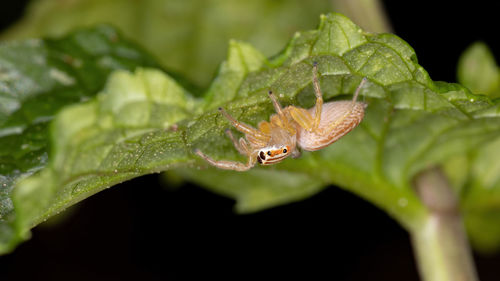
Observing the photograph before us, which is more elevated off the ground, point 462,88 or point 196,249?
point 462,88

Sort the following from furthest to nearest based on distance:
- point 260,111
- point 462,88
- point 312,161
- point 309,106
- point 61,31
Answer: point 61,31 → point 312,161 → point 309,106 → point 260,111 → point 462,88

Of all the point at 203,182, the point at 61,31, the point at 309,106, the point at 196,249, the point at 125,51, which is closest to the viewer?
the point at 309,106

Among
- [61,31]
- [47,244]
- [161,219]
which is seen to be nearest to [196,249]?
[161,219]

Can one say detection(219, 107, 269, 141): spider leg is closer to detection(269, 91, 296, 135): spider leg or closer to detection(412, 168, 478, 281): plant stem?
detection(269, 91, 296, 135): spider leg

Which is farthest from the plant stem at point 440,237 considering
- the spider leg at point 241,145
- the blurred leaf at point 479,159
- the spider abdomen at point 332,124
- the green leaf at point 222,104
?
the spider leg at point 241,145

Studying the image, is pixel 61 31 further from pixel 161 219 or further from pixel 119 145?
pixel 119 145

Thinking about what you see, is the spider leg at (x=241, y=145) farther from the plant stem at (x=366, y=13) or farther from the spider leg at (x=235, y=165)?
the plant stem at (x=366, y=13)

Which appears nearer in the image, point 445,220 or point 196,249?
point 445,220

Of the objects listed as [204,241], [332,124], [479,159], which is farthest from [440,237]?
[204,241]
